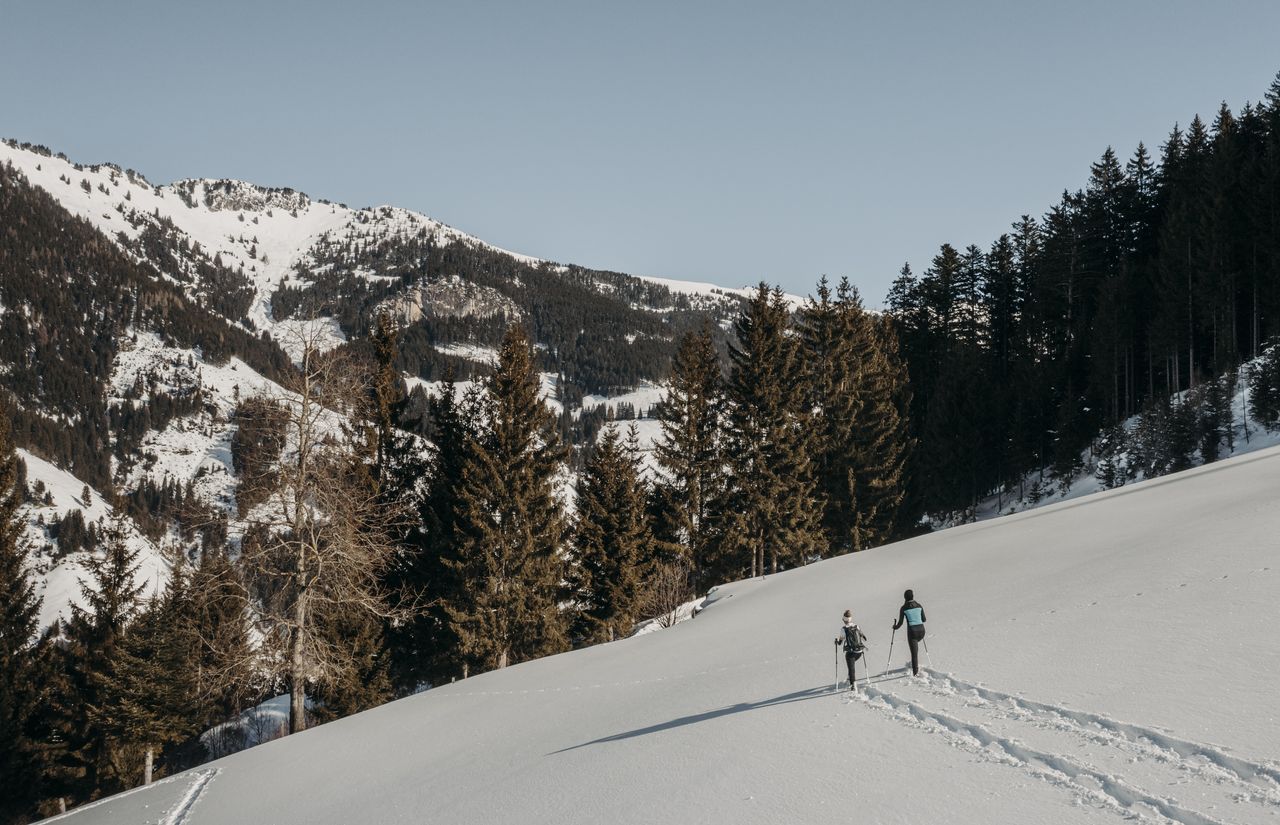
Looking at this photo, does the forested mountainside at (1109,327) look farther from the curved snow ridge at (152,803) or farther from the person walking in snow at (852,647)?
the curved snow ridge at (152,803)

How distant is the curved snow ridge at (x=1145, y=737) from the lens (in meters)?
6.75

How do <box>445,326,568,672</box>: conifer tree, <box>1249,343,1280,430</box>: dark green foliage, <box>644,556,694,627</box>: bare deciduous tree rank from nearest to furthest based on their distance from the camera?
<box>445,326,568,672</box>: conifer tree → <box>644,556,694,627</box>: bare deciduous tree → <box>1249,343,1280,430</box>: dark green foliage

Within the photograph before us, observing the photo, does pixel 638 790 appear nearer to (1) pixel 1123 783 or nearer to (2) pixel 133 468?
(1) pixel 1123 783

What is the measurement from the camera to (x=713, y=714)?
1278 cm

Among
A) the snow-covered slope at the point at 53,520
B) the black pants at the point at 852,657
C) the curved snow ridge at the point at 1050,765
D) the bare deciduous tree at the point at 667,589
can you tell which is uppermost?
the curved snow ridge at the point at 1050,765

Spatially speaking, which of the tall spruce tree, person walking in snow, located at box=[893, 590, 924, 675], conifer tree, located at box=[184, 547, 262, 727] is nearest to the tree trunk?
conifer tree, located at box=[184, 547, 262, 727]

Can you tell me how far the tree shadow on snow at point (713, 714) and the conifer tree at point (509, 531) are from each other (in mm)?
17355

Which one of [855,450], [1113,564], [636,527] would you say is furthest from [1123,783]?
[855,450]

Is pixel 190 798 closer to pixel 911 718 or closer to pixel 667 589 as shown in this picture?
pixel 911 718

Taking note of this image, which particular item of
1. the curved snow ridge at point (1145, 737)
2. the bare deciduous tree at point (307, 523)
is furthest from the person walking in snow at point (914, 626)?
the bare deciduous tree at point (307, 523)

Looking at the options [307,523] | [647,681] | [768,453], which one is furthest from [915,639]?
[768,453]

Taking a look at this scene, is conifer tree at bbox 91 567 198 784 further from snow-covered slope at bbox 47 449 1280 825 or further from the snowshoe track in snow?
the snowshoe track in snow

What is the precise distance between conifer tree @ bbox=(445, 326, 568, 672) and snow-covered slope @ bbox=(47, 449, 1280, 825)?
6106 mm

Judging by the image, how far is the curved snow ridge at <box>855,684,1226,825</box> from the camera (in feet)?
21.5
